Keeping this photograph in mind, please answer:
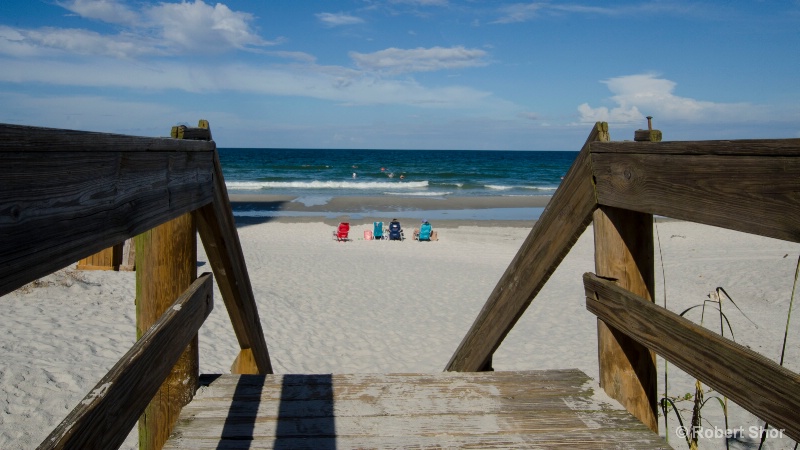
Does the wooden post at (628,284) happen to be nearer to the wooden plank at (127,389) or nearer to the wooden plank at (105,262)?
the wooden plank at (127,389)

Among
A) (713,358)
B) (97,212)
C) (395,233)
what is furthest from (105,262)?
(713,358)

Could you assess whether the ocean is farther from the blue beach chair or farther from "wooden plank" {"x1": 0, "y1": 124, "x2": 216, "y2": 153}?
"wooden plank" {"x1": 0, "y1": 124, "x2": 216, "y2": 153}

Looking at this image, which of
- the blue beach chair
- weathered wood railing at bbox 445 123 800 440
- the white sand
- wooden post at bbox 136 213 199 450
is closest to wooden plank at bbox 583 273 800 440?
weathered wood railing at bbox 445 123 800 440

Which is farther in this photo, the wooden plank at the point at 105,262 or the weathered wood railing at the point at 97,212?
the wooden plank at the point at 105,262

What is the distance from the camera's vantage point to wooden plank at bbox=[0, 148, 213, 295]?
2.63ft

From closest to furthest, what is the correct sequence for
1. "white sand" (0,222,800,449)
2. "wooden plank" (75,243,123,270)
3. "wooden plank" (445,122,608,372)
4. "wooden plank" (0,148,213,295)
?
"wooden plank" (0,148,213,295)
"wooden plank" (445,122,608,372)
"white sand" (0,222,800,449)
"wooden plank" (75,243,123,270)

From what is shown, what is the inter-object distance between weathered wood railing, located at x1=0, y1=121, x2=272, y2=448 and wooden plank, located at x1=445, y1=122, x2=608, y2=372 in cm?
131

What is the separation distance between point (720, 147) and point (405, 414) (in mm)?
1433

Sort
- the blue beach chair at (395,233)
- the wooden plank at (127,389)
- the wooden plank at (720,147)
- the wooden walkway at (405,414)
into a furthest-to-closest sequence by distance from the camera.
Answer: the blue beach chair at (395,233)
the wooden walkway at (405,414)
the wooden plank at (720,147)
the wooden plank at (127,389)

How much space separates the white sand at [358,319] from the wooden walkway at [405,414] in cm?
238

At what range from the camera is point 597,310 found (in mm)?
2209

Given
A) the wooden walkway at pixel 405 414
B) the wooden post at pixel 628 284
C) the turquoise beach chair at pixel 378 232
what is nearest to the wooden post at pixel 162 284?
the wooden walkway at pixel 405 414

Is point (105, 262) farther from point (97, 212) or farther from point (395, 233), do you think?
point (97, 212)

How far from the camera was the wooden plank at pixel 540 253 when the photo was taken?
2256 millimetres
